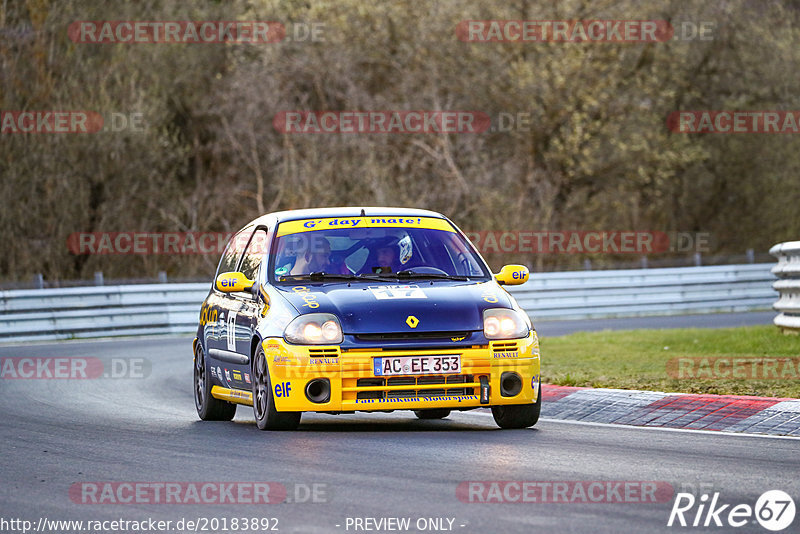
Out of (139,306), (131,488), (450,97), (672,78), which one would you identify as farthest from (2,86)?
(131,488)

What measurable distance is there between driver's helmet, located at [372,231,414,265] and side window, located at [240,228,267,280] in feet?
2.92

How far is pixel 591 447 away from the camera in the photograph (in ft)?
30.3

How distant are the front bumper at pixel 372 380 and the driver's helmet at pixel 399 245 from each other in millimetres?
1319

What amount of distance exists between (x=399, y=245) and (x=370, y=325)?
144 cm

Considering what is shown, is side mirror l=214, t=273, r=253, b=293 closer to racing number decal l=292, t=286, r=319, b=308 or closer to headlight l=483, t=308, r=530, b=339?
racing number decal l=292, t=286, r=319, b=308

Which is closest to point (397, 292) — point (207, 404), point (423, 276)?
point (423, 276)

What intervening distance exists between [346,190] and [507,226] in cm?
410

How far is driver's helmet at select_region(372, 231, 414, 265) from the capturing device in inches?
438

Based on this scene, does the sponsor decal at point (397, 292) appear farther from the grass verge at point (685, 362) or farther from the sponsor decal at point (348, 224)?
the grass verge at point (685, 362)

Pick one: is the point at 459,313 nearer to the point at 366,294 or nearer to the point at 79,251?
the point at 366,294

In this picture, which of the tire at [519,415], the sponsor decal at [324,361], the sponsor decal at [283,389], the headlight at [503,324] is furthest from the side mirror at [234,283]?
the tire at [519,415]

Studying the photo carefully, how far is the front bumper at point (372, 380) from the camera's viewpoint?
32.4ft

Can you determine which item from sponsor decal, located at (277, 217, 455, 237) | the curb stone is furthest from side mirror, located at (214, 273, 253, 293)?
the curb stone

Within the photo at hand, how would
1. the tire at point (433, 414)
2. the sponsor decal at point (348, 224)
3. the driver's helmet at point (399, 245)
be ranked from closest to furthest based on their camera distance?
the driver's helmet at point (399, 245) < the sponsor decal at point (348, 224) < the tire at point (433, 414)
